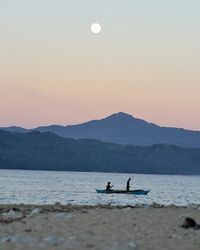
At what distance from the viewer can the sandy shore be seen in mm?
18656

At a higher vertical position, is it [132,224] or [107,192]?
[107,192]

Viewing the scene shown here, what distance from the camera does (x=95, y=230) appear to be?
2064cm

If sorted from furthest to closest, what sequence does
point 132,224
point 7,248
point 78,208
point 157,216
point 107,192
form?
1. point 107,192
2. point 78,208
3. point 157,216
4. point 132,224
5. point 7,248

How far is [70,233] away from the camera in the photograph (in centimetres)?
2002

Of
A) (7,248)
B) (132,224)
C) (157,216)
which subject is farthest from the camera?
(157,216)

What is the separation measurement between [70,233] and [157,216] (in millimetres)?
5132

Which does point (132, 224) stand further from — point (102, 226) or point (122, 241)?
point (122, 241)

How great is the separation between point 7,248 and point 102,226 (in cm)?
A: 421

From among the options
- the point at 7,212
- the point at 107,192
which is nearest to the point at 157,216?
the point at 7,212

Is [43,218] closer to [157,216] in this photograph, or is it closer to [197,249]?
[157,216]

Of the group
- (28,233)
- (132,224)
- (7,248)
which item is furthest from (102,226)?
(7,248)

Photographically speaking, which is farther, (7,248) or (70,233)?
(70,233)

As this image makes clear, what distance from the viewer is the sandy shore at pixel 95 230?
734 inches

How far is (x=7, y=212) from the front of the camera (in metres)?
25.0
